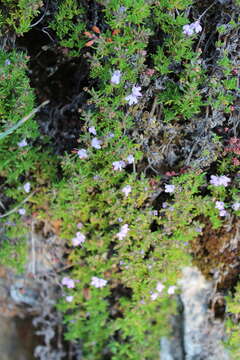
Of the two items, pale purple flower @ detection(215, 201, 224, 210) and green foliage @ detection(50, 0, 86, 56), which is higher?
green foliage @ detection(50, 0, 86, 56)

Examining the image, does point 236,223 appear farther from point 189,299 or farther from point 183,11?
point 183,11

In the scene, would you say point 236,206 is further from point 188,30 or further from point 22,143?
point 22,143

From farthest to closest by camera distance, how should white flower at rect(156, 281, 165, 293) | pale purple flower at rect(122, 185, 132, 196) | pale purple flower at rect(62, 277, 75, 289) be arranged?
pale purple flower at rect(62, 277, 75, 289), white flower at rect(156, 281, 165, 293), pale purple flower at rect(122, 185, 132, 196)

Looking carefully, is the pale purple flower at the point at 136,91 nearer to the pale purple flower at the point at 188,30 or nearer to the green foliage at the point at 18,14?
the pale purple flower at the point at 188,30

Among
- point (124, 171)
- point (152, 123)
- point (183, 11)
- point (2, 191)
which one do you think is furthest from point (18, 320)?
point (183, 11)

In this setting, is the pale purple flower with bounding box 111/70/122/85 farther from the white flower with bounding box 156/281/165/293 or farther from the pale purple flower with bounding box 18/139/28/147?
the white flower with bounding box 156/281/165/293

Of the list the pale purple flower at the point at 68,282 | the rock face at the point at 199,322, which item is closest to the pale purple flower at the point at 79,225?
the pale purple flower at the point at 68,282

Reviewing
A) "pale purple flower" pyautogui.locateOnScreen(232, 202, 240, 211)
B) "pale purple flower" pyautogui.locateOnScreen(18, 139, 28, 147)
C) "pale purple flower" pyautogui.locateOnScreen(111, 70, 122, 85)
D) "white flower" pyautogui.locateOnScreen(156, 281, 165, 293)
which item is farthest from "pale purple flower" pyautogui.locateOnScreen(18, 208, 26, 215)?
"pale purple flower" pyautogui.locateOnScreen(232, 202, 240, 211)
